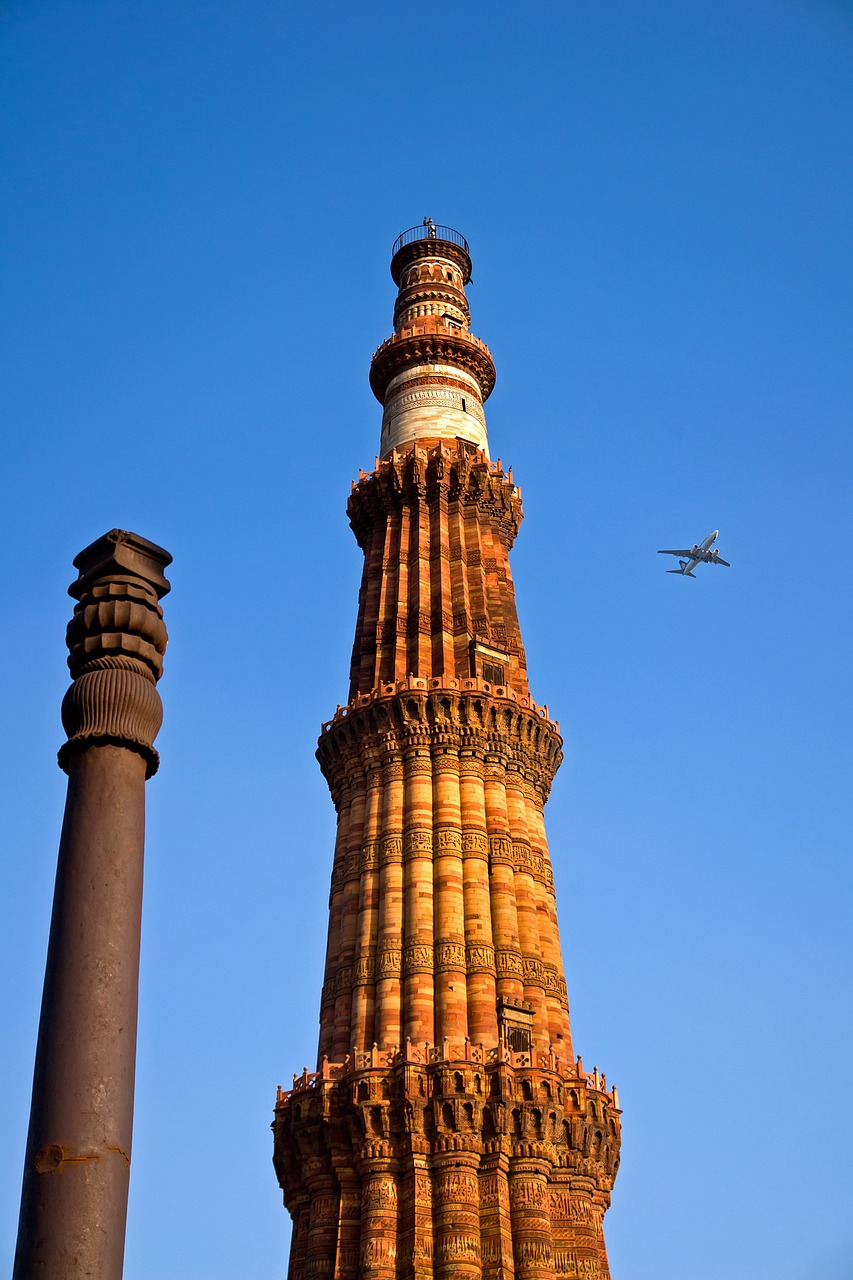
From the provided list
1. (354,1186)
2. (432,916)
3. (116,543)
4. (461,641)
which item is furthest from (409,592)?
(116,543)

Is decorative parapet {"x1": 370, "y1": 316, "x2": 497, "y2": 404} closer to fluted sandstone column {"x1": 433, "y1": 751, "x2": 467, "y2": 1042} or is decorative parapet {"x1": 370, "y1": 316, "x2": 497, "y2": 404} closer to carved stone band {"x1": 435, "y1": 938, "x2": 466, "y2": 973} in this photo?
fluted sandstone column {"x1": 433, "y1": 751, "x2": 467, "y2": 1042}

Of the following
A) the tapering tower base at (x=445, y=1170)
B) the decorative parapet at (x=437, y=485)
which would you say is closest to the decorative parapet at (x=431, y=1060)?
the tapering tower base at (x=445, y=1170)

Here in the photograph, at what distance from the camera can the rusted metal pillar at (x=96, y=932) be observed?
8062 mm

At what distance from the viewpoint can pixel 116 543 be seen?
9.93 m

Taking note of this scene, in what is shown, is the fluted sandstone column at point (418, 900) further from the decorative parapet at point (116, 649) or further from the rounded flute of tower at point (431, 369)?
the decorative parapet at point (116, 649)

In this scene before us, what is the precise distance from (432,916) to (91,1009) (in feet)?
71.0

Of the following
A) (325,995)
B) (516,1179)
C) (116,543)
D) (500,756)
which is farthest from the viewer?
(500,756)

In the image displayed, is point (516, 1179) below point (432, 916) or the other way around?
below

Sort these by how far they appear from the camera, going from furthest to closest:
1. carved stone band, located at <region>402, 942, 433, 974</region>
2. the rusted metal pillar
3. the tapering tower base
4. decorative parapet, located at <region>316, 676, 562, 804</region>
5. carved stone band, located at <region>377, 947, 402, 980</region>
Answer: decorative parapet, located at <region>316, 676, 562, 804</region> → carved stone band, located at <region>377, 947, 402, 980</region> → carved stone band, located at <region>402, 942, 433, 974</region> → the tapering tower base → the rusted metal pillar

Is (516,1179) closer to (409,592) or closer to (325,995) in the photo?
(325,995)

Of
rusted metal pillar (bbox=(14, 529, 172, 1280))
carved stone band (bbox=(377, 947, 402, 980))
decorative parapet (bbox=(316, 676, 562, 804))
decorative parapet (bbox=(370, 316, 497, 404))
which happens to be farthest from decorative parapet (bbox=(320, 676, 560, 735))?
rusted metal pillar (bbox=(14, 529, 172, 1280))

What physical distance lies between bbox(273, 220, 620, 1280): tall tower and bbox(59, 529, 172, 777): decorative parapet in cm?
1854

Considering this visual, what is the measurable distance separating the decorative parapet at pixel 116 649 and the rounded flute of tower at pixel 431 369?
102 feet

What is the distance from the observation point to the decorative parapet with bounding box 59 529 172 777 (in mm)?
9484
